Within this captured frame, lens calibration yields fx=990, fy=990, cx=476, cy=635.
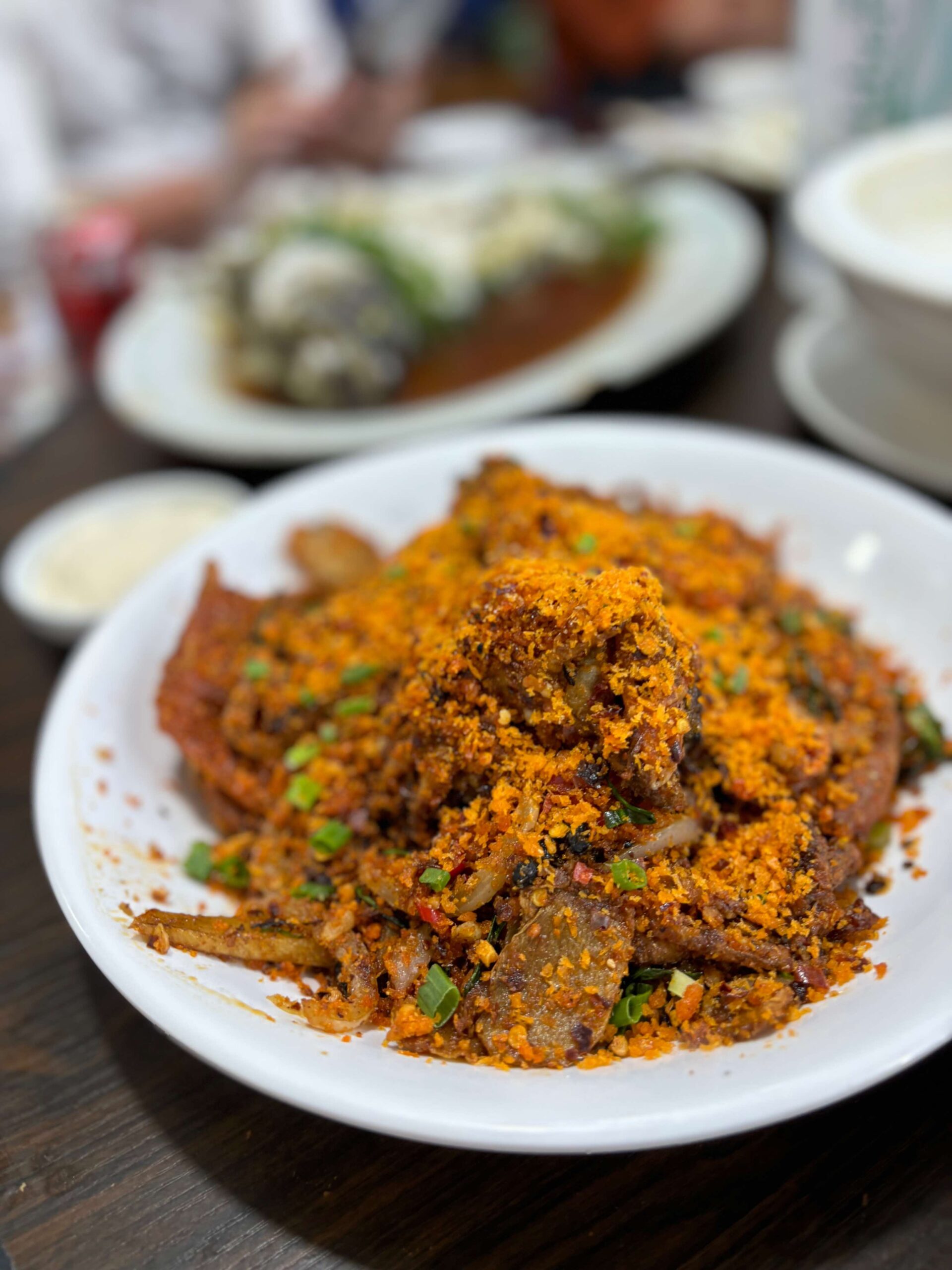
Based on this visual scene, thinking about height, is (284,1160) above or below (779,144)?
below

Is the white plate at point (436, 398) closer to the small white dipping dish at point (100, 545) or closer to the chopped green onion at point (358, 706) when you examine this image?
the small white dipping dish at point (100, 545)

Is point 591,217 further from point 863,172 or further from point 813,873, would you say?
point 813,873

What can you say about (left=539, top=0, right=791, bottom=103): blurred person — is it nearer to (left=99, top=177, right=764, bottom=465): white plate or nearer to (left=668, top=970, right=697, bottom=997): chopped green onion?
(left=99, top=177, right=764, bottom=465): white plate

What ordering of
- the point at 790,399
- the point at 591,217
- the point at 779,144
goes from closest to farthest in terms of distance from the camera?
1. the point at 790,399
2. the point at 591,217
3. the point at 779,144

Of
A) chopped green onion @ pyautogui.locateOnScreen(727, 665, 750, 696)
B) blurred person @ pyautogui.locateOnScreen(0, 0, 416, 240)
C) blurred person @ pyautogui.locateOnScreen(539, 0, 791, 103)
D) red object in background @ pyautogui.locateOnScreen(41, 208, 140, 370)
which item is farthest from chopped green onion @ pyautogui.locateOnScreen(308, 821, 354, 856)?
blurred person @ pyautogui.locateOnScreen(539, 0, 791, 103)

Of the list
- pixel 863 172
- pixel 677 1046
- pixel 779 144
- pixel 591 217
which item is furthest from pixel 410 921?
pixel 779 144

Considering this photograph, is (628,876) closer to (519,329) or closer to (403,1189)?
(403,1189)

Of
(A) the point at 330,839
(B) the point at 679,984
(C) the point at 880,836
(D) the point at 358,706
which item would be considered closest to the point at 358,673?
(D) the point at 358,706
